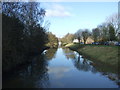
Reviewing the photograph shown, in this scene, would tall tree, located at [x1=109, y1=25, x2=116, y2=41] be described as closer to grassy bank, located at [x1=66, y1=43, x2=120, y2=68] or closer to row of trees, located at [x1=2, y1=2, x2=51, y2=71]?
grassy bank, located at [x1=66, y1=43, x2=120, y2=68]

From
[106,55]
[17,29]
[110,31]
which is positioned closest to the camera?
[17,29]

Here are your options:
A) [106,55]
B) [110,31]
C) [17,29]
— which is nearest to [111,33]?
[110,31]

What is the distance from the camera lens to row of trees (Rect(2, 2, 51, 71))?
51.9 ft

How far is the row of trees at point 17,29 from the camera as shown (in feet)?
51.9

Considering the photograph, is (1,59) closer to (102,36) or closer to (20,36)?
(20,36)

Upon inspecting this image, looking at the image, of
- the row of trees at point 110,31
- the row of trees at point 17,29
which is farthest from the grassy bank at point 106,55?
the row of trees at point 110,31

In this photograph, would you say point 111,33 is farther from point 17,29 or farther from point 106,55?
point 17,29

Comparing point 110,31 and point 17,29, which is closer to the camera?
point 17,29

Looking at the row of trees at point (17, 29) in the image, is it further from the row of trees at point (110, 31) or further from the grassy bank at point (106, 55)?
the row of trees at point (110, 31)

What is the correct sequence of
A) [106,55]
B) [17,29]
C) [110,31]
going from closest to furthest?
[17,29], [106,55], [110,31]

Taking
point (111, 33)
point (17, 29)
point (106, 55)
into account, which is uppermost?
point (111, 33)

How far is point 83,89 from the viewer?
1214 centimetres

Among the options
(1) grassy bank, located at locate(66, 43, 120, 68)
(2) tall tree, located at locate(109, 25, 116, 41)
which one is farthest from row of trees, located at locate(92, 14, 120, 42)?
(1) grassy bank, located at locate(66, 43, 120, 68)

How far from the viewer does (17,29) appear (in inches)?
771
